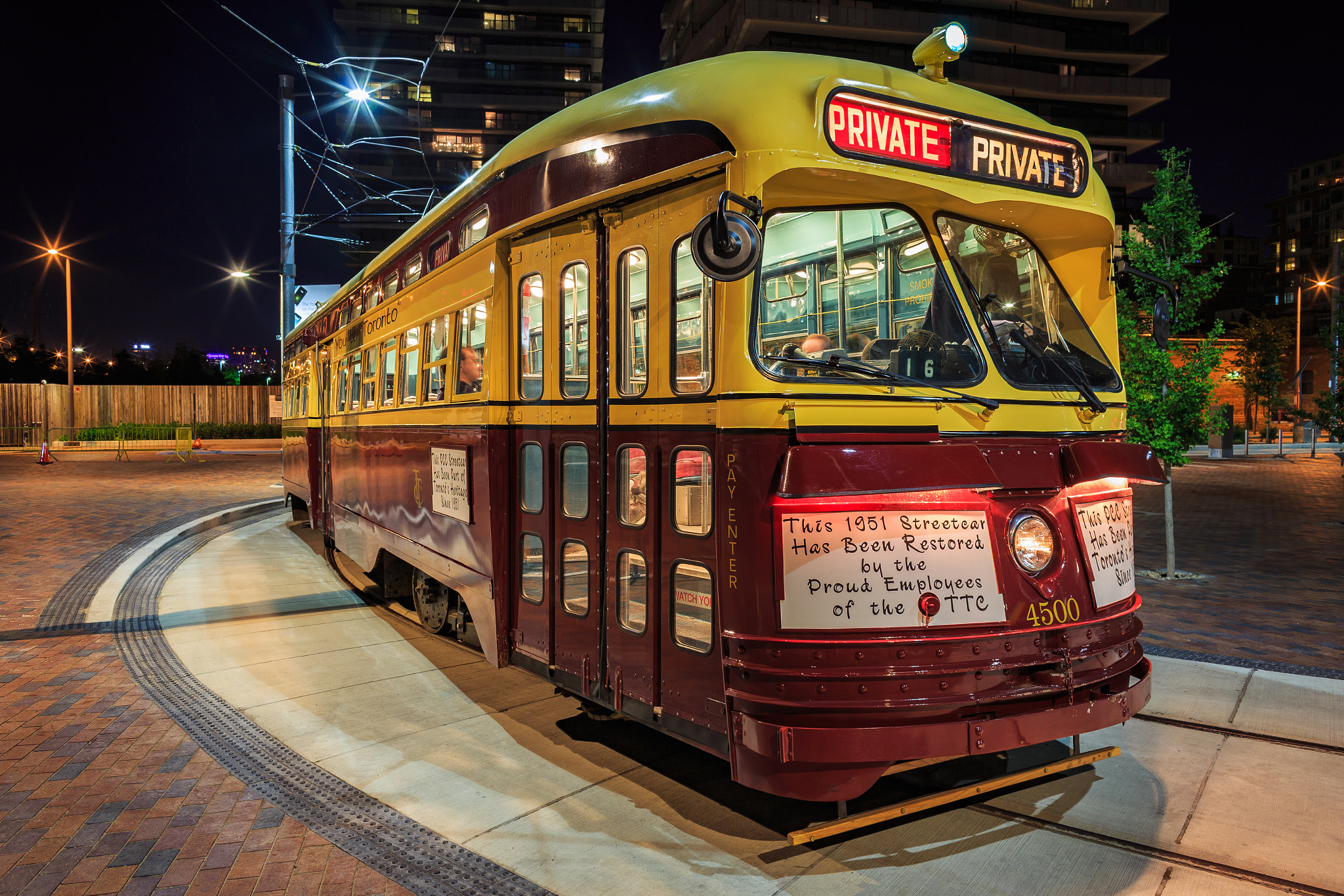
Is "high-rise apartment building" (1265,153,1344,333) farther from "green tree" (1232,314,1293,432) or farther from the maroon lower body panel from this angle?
the maroon lower body panel

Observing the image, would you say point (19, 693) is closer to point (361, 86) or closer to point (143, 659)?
point (143, 659)

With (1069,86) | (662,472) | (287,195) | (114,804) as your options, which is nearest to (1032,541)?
(662,472)

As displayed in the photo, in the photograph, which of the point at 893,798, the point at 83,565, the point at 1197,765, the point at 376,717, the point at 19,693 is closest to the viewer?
the point at 893,798

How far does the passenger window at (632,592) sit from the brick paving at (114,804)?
4.94 ft

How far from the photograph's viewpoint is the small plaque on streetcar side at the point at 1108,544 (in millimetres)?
3732

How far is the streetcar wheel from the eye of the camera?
706 centimetres

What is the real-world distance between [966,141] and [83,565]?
11159 millimetres

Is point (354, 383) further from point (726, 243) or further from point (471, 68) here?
point (471, 68)

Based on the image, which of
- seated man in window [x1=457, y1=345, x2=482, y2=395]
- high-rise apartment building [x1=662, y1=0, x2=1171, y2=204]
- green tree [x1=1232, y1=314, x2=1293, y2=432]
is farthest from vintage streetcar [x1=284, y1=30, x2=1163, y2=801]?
high-rise apartment building [x1=662, y1=0, x2=1171, y2=204]

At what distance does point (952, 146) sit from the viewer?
3.75 m

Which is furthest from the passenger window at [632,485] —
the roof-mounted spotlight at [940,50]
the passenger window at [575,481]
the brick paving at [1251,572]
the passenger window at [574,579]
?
the brick paving at [1251,572]

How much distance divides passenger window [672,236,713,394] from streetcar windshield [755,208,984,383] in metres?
0.29

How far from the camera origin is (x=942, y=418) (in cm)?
357

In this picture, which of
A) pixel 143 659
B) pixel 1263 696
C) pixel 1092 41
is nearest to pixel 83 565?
pixel 143 659
